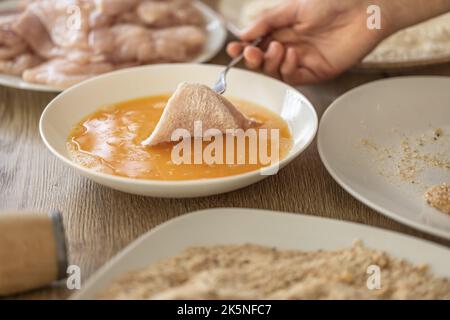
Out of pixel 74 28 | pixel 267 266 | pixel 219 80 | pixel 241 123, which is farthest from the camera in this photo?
pixel 74 28

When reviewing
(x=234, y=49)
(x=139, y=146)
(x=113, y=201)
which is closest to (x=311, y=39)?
(x=234, y=49)

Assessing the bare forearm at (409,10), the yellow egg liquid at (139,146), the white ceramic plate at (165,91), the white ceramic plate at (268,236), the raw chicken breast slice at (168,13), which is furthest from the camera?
the raw chicken breast slice at (168,13)

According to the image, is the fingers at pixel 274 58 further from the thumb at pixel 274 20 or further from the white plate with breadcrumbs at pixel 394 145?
the white plate with breadcrumbs at pixel 394 145

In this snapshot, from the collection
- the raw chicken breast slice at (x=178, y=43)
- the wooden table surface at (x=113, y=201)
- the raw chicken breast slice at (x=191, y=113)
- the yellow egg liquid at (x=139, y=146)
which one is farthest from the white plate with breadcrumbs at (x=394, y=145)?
the raw chicken breast slice at (x=178, y=43)

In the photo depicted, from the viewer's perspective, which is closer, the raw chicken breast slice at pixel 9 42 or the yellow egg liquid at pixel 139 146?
the yellow egg liquid at pixel 139 146

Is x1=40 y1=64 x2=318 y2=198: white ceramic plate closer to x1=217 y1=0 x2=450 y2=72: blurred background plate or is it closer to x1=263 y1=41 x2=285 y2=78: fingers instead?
x1=263 y1=41 x2=285 y2=78: fingers

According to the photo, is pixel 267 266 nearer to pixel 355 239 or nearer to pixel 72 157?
pixel 355 239
